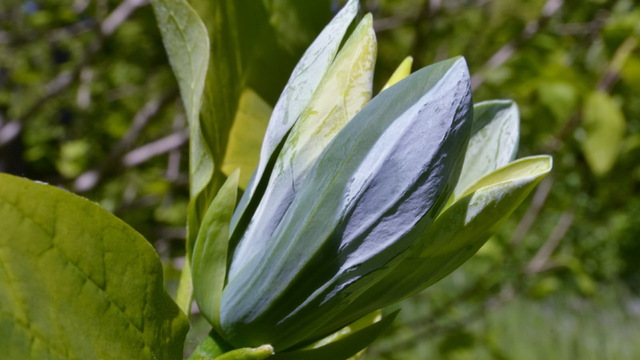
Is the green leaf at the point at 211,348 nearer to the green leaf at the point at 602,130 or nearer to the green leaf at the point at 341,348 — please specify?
the green leaf at the point at 341,348

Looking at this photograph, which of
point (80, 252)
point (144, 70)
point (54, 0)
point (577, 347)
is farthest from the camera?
point (577, 347)

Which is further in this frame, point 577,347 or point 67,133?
point 577,347

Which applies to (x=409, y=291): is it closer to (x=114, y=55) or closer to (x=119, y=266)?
(x=119, y=266)

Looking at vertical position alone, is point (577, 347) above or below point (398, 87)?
below

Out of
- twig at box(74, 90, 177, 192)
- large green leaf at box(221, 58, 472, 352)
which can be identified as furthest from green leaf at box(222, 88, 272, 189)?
twig at box(74, 90, 177, 192)

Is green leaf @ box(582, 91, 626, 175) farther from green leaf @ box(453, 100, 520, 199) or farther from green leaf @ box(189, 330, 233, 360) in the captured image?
green leaf @ box(189, 330, 233, 360)

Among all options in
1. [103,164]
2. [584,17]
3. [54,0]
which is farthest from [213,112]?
[584,17]

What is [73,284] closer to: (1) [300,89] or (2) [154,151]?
(1) [300,89]
